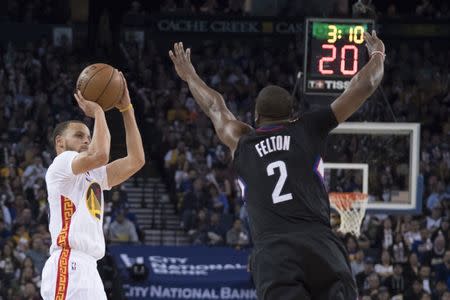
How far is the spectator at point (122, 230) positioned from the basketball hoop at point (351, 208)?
13.5ft

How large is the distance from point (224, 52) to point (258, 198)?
63.4 ft

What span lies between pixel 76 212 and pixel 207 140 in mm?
14198

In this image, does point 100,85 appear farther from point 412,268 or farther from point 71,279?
point 412,268

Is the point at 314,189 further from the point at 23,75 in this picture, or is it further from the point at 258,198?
the point at 23,75

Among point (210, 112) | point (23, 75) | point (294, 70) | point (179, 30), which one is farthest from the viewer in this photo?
point (179, 30)

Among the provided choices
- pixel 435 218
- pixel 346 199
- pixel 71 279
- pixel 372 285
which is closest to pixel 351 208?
pixel 346 199

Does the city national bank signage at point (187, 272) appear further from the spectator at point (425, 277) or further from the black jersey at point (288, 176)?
the black jersey at point (288, 176)

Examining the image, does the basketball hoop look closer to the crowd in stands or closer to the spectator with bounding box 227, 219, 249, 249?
the crowd in stands

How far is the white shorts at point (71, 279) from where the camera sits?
642 centimetres

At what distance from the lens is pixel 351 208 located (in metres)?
14.9

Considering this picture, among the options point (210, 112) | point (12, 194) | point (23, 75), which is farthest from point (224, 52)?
point (210, 112)

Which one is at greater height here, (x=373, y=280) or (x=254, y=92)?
(x=254, y=92)

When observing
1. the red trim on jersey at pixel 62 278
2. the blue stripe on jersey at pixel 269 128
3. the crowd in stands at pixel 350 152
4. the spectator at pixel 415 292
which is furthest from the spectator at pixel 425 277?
the blue stripe on jersey at pixel 269 128

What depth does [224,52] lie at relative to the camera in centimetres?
2448
